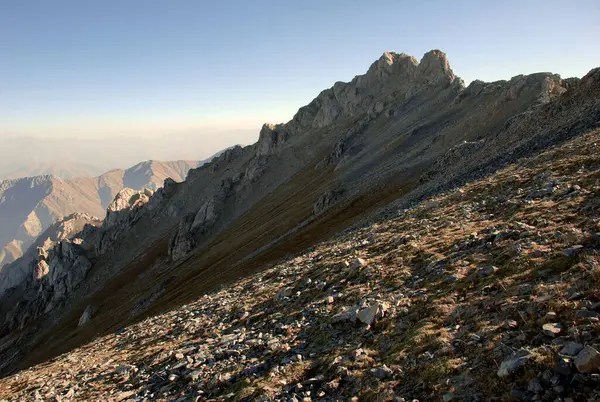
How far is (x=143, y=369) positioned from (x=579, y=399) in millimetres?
19427

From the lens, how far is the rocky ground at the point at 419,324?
10.0 meters

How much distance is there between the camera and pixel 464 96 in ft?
355

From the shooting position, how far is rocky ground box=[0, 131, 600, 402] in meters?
10.0

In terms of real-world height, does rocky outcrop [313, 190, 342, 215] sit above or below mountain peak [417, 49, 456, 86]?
below

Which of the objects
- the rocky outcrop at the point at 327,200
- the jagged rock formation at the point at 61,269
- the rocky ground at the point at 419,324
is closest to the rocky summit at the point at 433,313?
the rocky ground at the point at 419,324

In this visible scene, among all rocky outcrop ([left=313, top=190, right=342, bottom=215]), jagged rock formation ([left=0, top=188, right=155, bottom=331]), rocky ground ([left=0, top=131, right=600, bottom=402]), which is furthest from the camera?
jagged rock formation ([left=0, top=188, right=155, bottom=331])

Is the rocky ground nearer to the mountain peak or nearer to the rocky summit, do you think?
the rocky summit

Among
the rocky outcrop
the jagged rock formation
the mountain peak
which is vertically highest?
the mountain peak

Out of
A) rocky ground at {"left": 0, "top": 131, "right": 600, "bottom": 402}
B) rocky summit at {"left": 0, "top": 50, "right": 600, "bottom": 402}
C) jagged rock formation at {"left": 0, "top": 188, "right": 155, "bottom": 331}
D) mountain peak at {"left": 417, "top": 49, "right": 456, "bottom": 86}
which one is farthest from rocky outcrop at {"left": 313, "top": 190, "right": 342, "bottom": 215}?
jagged rock formation at {"left": 0, "top": 188, "right": 155, "bottom": 331}

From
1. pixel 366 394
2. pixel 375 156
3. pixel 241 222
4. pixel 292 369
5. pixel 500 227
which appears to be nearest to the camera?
pixel 366 394

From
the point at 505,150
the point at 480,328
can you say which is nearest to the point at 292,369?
the point at 480,328

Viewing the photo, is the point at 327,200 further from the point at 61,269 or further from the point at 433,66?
the point at 61,269

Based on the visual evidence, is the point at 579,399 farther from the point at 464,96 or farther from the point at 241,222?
the point at 241,222

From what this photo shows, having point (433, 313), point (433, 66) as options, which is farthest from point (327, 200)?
point (433, 66)
